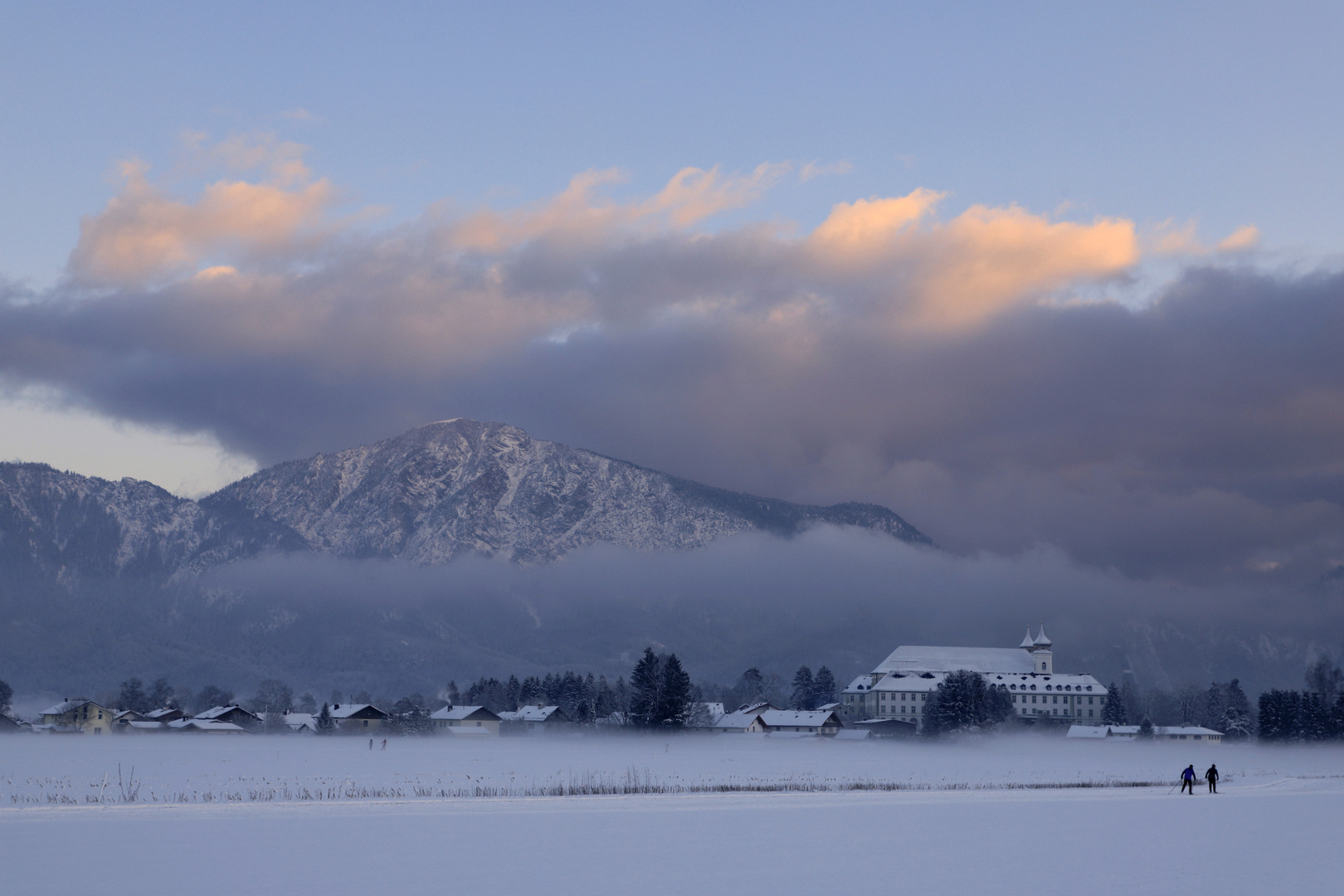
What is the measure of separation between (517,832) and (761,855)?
9854mm

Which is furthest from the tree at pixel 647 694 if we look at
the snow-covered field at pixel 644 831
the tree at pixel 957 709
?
the snow-covered field at pixel 644 831

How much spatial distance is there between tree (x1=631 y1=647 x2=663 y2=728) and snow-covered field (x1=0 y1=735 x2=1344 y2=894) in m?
56.4

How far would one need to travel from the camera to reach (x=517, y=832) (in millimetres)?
44125

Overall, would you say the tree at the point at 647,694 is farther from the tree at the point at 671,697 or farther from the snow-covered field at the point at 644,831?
the snow-covered field at the point at 644,831

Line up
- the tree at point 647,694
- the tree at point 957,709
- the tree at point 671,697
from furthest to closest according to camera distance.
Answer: the tree at point 957,709 → the tree at point 647,694 → the tree at point 671,697

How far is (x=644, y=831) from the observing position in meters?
45.6

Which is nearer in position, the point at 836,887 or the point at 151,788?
the point at 836,887

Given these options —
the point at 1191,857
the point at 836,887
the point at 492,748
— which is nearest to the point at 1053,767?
the point at 492,748

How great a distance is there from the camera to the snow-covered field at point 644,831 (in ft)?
112

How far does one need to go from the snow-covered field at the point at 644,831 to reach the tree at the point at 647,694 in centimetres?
5636

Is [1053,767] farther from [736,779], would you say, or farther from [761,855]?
[761,855]

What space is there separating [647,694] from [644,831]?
106 metres

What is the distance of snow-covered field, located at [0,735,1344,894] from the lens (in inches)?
1347

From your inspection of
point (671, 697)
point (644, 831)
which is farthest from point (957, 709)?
point (644, 831)
